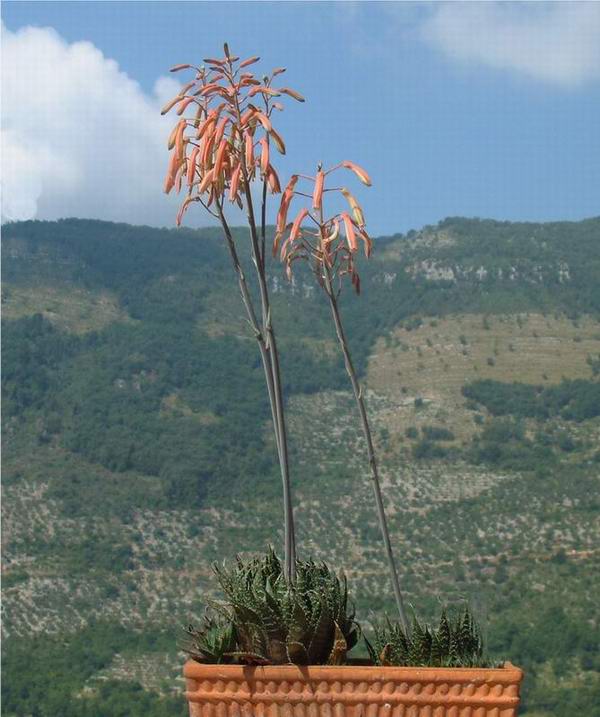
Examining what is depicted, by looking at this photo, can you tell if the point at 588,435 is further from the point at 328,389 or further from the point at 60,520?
the point at 60,520

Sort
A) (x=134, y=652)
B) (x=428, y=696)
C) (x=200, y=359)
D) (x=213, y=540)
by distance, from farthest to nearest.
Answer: (x=200, y=359)
(x=213, y=540)
(x=134, y=652)
(x=428, y=696)

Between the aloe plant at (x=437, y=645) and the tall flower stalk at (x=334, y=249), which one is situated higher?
the tall flower stalk at (x=334, y=249)

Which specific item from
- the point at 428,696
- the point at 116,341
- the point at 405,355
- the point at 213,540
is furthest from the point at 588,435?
the point at 428,696

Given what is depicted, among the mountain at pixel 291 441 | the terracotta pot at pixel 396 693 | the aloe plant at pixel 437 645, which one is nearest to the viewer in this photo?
the terracotta pot at pixel 396 693

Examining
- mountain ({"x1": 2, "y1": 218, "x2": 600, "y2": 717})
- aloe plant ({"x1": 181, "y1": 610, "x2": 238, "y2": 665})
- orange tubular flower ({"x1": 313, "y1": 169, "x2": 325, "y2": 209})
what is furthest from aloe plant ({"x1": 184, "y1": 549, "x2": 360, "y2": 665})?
mountain ({"x1": 2, "y1": 218, "x2": 600, "y2": 717})

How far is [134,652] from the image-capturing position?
34.4m

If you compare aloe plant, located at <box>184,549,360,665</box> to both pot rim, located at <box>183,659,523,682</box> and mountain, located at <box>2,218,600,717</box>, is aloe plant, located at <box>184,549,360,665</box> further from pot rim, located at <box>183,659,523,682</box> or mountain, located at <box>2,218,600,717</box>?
mountain, located at <box>2,218,600,717</box>

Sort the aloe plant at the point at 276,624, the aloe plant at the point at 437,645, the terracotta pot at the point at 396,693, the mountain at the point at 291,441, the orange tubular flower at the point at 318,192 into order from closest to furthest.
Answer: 1. the terracotta pot at the point at 396,693
2. the aloe plant at the point at 276,624
3. the aloe plant at the point at 437,645
4. the orange tubular flower at the point at 318,192
5. the mountain at the point at 291,441

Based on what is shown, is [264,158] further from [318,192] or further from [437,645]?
[437,645]

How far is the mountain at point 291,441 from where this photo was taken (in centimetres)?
3425

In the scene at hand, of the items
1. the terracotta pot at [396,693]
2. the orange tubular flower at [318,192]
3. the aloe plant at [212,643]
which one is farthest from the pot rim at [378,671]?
the orange tubular flower at [318,192]

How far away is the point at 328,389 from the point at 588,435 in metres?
11.1

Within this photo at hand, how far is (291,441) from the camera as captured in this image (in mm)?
49250

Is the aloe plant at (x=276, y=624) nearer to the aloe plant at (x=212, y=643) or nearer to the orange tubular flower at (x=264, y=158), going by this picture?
the aloe plant at (x=212, y=643)
